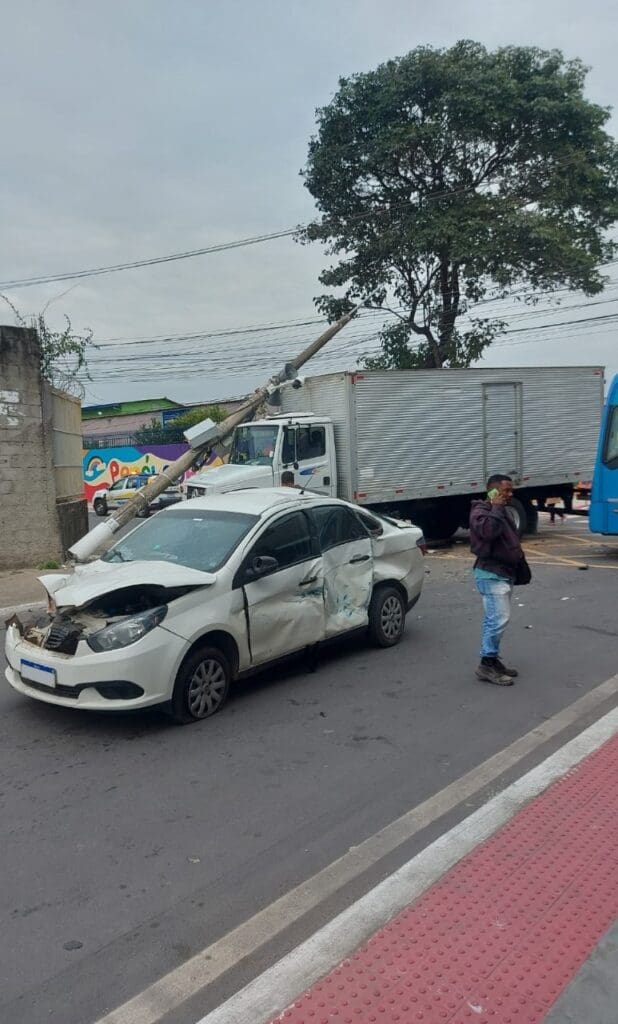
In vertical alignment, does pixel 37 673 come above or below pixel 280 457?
below

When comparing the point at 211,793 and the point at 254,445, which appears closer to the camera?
the point at 211,793

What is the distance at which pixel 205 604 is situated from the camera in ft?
18.5

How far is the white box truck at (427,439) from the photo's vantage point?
541 inches

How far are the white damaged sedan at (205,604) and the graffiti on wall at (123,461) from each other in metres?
31.0

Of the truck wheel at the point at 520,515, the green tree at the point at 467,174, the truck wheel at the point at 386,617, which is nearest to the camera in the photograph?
the truck wheel at the point at 386,617

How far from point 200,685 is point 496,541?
255cm

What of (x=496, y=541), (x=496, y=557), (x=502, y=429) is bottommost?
(x=496, y=557)

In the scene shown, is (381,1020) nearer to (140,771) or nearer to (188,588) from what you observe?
(140,771)

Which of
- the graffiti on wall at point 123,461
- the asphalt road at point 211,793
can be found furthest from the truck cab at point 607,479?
the graffiti on wall at point 123,461

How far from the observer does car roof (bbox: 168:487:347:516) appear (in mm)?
6680

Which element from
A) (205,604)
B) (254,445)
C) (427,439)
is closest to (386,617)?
(205,604)

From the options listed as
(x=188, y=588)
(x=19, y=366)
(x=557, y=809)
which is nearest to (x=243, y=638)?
Answer: (x=188, y=588)

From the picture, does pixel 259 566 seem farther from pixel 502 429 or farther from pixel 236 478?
pixel 502 429

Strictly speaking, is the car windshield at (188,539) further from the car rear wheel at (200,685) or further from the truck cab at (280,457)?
the truck cab at (280,457)
